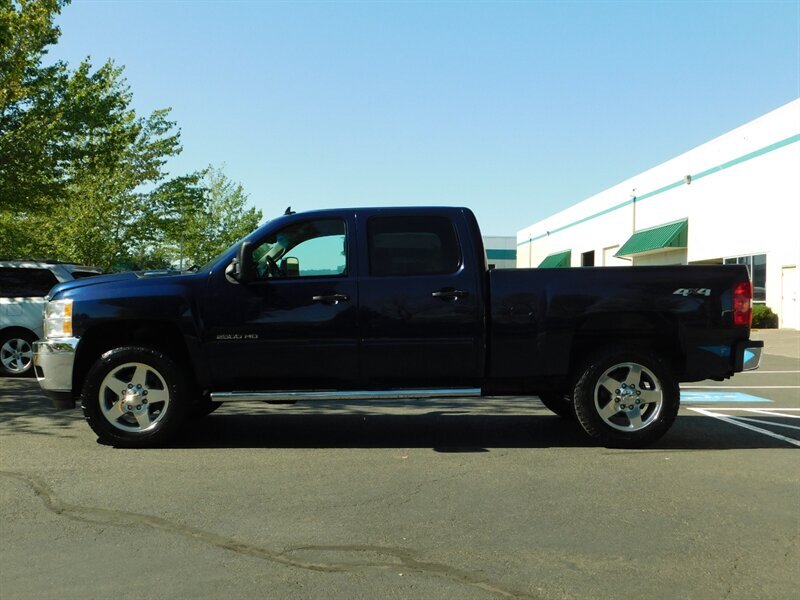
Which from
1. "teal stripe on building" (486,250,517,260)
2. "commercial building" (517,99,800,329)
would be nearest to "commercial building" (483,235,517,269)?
"teal stripe on building" (486,250,517,260)

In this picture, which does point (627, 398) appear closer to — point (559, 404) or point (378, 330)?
point (559, 404)

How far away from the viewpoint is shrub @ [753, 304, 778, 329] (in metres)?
27.4

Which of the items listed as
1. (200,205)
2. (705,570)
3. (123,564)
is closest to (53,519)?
(123,564)

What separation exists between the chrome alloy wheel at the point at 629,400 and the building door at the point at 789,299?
2240 cm

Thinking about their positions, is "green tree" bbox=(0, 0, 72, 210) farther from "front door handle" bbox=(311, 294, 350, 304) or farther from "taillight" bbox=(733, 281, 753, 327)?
"taillight" bbox=(733, 281, 753, 327)

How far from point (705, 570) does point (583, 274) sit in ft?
10.8

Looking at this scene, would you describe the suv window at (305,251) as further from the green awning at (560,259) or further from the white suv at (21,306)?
the green awning at (560,259)

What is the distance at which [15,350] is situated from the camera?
40.1ft

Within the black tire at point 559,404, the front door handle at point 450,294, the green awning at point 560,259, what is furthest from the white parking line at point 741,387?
the green awning at point 560,259

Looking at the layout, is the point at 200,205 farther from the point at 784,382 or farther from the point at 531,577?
the point at 531,577

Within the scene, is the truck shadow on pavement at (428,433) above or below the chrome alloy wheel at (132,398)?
below

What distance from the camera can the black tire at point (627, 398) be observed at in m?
6.83

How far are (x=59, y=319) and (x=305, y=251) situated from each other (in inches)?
88.4

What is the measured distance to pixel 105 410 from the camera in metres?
6.81
